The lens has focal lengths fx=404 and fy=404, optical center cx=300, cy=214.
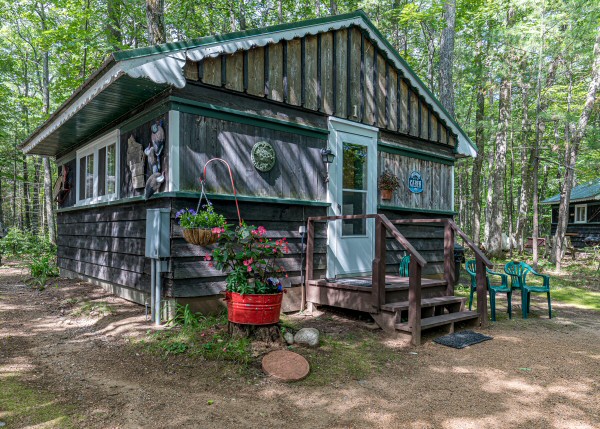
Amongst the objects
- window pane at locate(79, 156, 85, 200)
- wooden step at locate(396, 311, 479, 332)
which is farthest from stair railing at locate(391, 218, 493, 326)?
window pane at locate(79, 156, 85, 200)

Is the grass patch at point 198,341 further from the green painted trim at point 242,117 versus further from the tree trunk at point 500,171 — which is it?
the tree trunk at point 500,171

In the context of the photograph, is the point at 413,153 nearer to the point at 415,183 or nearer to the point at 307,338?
the point at 415,183

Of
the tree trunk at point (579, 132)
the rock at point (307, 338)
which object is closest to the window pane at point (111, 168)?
the rock at point (307, 338)

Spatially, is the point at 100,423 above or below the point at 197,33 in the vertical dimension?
below

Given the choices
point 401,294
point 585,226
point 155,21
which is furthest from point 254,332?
point 585,226

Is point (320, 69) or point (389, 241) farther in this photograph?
point (389, 241)

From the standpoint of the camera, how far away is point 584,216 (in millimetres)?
20609

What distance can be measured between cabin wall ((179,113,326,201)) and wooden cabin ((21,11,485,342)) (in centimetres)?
2

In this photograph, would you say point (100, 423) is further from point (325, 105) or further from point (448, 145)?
point (448, 145)

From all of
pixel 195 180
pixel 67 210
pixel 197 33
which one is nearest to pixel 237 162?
pixel 195 180

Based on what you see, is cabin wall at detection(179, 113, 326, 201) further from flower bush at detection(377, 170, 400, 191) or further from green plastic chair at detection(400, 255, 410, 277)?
green plastic chair at detection(400, 255, 410, 277)

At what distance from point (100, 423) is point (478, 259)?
16.1 ft

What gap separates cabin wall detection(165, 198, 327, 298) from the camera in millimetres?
4863

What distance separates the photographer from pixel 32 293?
7480 mm
